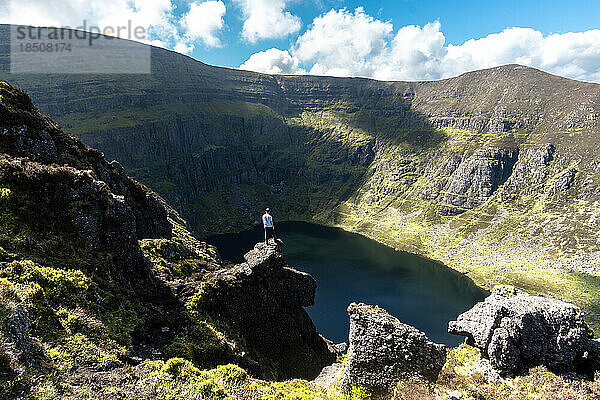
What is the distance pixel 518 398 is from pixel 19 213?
33.3 meters

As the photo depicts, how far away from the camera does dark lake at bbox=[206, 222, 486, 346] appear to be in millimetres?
104062

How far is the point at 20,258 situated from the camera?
1762 cm

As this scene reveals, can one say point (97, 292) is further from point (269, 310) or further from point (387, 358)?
point (387, 358)

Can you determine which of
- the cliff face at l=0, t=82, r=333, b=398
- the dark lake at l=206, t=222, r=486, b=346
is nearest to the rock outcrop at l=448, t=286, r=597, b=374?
the cliff face at l=0, t=82, r=333, b=398

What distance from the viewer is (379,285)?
133 m

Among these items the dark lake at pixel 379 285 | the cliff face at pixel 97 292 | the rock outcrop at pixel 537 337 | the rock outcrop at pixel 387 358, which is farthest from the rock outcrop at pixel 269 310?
the dark lake at pixel 379 285

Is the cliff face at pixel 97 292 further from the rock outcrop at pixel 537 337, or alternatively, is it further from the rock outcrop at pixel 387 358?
the rock outcrop at pixel 537 337

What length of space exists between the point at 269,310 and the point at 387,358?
18.7 meters

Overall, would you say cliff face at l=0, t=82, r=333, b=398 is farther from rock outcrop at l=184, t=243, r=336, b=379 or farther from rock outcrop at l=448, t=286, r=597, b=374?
rock outcrop at l=448, t=286, r=597, b=374

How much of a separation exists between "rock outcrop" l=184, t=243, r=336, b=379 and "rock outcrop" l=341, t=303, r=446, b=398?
13417 mm

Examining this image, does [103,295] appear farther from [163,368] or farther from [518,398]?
[518,398]

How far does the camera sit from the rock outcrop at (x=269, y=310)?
96.1ft

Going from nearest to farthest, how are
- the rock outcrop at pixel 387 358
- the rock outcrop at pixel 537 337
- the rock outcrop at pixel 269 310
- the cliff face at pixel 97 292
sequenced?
the cliff face at pixel 97 292 → the rock outcrop at pixel 537 337 → the rock outcrop at pixel 387 358 → the rock outcrop at pixel 269 310

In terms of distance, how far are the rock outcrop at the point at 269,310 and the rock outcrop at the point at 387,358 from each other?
13.4 metres
